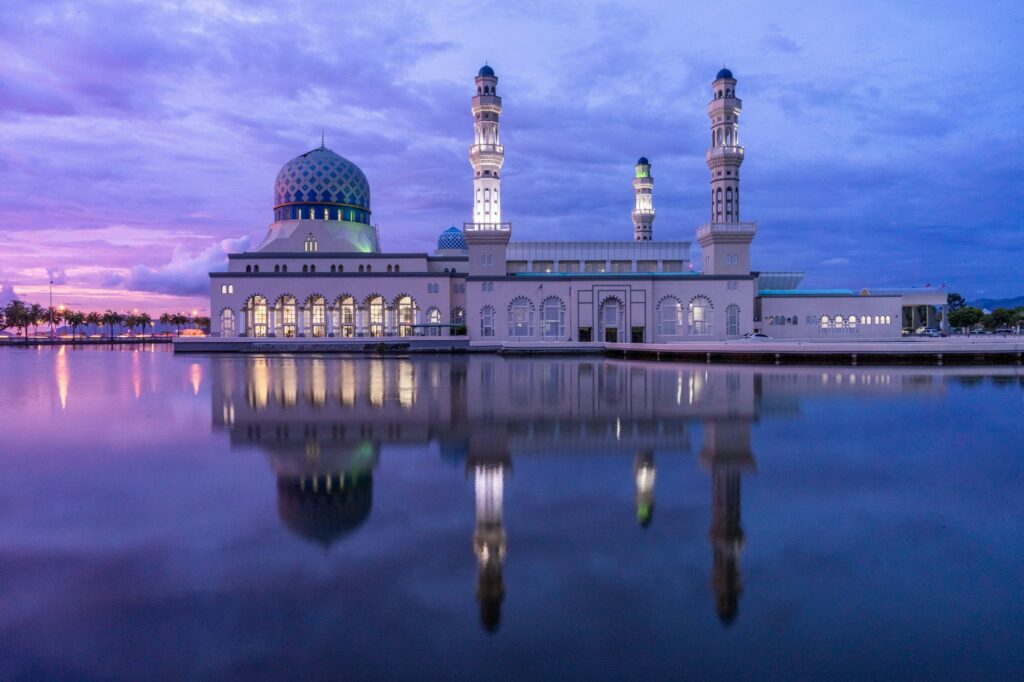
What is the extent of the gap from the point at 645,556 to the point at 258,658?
9.16 feet

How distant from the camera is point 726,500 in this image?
21.3 ft

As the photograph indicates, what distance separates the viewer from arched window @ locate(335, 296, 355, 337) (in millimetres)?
46938

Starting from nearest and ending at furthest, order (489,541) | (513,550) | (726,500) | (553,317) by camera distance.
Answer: (513,550) → (489,541) → (726,500) → (553,317)

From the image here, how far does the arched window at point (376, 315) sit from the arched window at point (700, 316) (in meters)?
22.3

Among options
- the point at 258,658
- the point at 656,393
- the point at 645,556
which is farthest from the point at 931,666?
the point at 656,393

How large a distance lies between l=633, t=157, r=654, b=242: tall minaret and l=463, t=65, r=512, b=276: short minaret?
17453 millimetres

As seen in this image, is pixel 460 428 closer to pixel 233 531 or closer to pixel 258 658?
pixel 233 531

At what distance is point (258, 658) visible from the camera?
3549 millimetres

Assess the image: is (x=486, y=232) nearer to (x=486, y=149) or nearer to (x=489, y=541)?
(x=486, y=149)

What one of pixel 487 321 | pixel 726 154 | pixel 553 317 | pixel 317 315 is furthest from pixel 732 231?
pixel 317 315

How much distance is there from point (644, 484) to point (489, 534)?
230cm

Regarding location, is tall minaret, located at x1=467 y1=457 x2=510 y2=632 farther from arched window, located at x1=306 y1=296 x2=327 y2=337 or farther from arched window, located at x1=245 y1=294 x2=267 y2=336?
arched window, located at x1=245 y1=294 x2=267 y2=336

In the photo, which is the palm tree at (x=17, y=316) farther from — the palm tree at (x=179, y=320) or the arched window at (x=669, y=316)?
the arched window at (x=669, y=316)

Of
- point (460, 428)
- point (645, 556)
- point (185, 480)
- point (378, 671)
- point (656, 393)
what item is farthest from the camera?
point (656, 393)
